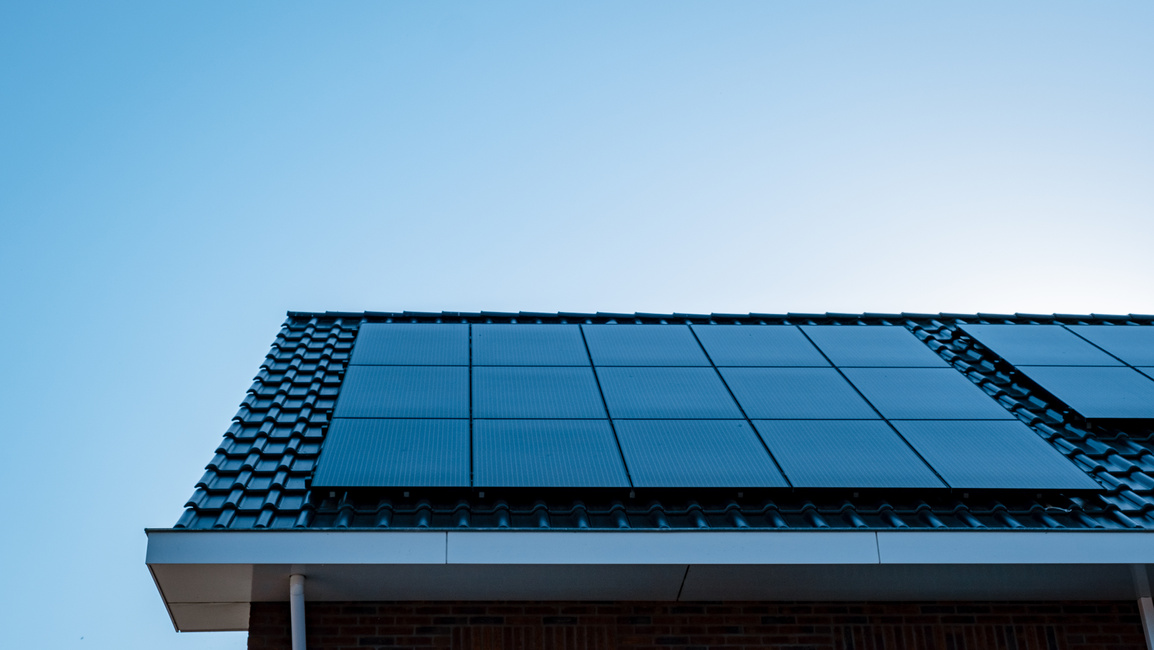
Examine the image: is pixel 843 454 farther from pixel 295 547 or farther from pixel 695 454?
pixel 295 547

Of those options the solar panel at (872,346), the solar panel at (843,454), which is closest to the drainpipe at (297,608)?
the solar panel at (843,454)

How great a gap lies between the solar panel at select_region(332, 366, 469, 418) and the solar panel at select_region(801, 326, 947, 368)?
3.67 m

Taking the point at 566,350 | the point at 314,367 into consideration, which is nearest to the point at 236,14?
the point at 314,367

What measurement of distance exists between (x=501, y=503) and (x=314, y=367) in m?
3.66

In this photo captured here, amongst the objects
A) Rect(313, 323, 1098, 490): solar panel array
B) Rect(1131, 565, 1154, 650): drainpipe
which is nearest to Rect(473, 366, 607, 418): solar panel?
Rect(313, 323, 1098, 490): solar panel array

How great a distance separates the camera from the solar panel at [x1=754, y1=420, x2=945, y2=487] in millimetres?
6746

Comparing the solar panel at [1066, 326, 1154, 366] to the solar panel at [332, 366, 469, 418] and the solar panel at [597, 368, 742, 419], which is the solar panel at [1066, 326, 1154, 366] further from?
the solar panel at [332, 366, 469, 418]

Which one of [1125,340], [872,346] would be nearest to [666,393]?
[872,346]

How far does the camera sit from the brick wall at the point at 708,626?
19.7 ft

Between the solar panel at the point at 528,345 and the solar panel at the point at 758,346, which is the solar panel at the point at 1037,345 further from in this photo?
the solar panel at the point at 528,345

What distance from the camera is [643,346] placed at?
9617 mm

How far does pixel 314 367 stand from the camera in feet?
30.8

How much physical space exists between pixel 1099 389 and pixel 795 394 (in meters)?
2.94

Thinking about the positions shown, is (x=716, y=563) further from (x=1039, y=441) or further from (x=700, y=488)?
(x=1039, y=441)
